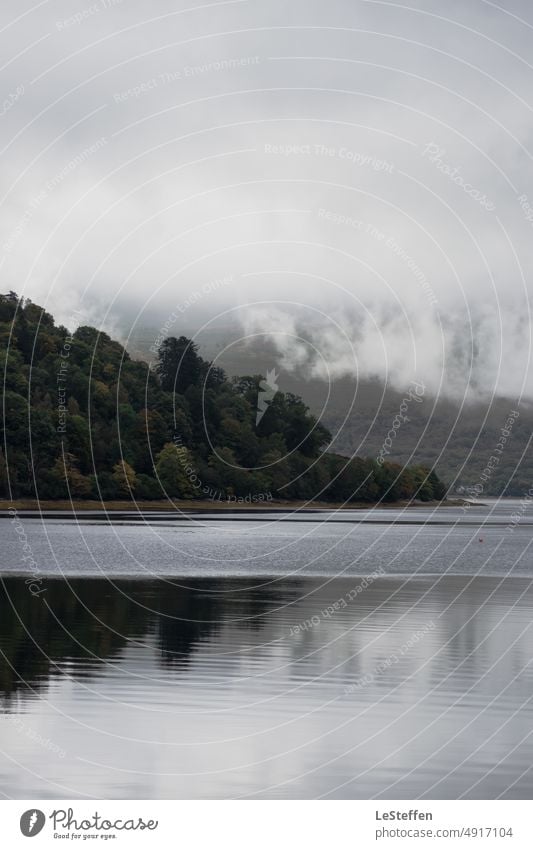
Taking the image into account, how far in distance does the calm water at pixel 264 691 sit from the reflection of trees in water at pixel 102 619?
0.11 metres

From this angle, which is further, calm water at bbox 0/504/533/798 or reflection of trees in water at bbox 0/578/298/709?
reflection of trees in water at bbox 0/578/298/709

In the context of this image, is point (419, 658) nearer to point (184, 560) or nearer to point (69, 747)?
point (69, 747)

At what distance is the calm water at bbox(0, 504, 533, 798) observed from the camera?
22.1 metres

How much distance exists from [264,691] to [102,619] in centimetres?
1518

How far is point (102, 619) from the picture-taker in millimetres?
44094

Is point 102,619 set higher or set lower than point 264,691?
higher

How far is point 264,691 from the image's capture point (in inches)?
1179

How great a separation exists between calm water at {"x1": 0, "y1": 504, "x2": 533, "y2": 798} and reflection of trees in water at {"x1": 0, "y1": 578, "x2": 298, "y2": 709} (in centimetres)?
11

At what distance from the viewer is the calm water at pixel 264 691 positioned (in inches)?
870

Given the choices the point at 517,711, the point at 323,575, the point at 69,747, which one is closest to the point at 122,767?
the point at 69,747

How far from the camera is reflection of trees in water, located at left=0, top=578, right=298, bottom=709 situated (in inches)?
1294

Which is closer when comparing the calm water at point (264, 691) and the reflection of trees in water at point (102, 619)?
the calm water at point (264, 691)

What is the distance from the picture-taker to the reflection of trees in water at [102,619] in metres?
32.9

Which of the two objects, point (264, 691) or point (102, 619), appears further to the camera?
point (102, 619)
